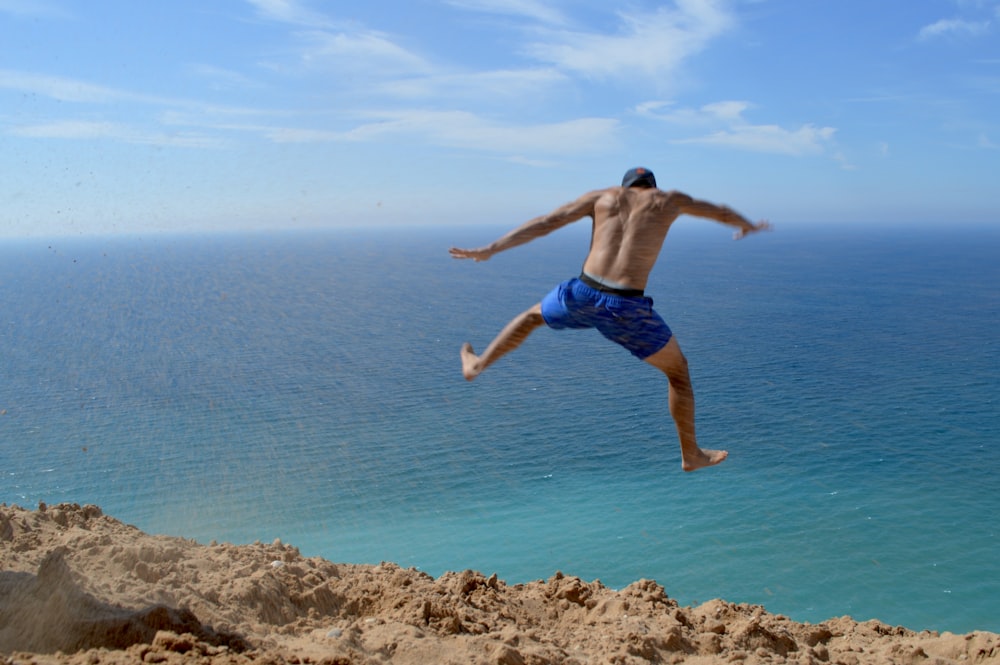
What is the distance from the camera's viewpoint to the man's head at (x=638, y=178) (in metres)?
5.82

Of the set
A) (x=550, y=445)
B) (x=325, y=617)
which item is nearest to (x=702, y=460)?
(x=325, y=617)

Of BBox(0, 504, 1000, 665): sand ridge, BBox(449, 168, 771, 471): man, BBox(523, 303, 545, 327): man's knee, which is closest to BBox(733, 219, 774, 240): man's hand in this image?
BBox(449, 168, 771, 471): man

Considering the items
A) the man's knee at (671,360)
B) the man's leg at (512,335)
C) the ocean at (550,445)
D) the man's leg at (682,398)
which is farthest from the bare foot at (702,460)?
the ocean at (550,445)

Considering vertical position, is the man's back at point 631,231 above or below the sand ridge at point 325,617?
above

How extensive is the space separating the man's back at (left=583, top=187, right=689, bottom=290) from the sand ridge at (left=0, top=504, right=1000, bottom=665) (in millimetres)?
3499

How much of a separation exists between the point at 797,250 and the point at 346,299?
9753cm

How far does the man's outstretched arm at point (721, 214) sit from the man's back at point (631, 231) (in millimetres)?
59

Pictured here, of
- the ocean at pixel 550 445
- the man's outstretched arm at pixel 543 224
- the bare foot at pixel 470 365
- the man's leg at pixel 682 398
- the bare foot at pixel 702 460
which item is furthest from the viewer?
the ocean at pixel 550 445

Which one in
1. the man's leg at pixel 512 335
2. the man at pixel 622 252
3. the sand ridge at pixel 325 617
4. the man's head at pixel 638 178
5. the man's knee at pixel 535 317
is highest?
the man's head at pixel 638 178

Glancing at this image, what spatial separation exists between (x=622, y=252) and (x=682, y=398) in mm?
1552

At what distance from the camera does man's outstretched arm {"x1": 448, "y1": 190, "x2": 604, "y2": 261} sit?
5.77 m

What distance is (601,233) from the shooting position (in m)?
5.70

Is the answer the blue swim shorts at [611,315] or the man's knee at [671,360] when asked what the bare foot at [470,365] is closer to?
the blue swim shorts at [611,315]

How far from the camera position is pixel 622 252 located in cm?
565
